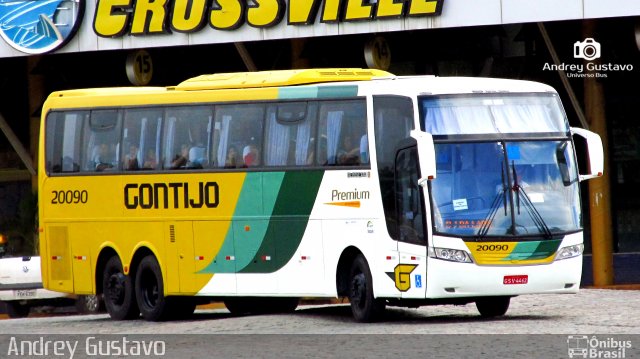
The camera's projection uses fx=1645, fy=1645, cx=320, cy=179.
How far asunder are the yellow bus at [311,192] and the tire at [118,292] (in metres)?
0.03

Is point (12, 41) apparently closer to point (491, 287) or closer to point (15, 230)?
point (15, 230)

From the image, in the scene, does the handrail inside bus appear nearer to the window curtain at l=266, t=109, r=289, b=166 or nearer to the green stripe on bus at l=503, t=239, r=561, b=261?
the window curtain at l=266, t=109, r=289, b=166

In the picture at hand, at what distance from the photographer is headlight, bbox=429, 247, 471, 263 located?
18.3 m

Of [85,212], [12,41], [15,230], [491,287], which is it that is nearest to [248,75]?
[85,212]

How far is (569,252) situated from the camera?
1866 cm

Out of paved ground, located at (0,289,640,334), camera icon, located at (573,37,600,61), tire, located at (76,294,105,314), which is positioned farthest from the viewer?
camera icon, located at (573,37,600,61)

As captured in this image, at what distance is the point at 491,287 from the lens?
18.2 meters

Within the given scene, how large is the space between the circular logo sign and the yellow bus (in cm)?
690

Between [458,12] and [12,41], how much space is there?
8936 millimetres

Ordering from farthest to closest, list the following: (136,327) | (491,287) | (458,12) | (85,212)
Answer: (458,12) → (85,212) → (136,327) → (491,287)

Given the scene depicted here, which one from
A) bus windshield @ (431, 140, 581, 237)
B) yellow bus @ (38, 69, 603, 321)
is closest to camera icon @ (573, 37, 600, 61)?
yellow bus @ (38, 69, 603, 321)

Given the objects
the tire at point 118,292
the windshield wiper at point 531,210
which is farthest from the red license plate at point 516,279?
the tire at point 118,292

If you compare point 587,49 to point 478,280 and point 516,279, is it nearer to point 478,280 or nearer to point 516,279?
point 516,279

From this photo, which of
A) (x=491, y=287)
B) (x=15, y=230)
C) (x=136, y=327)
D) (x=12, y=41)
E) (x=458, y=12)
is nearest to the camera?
(x=491, y=287)
